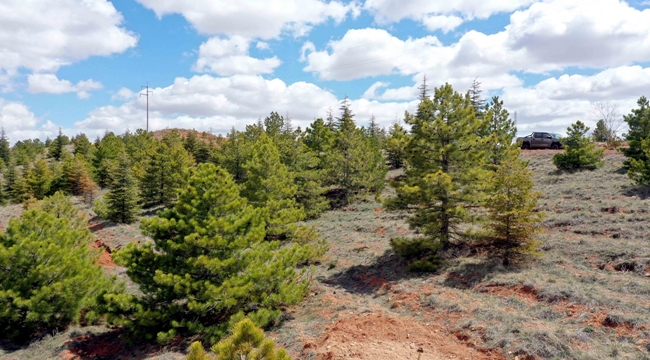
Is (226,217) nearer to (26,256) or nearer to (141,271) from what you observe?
(141,271)

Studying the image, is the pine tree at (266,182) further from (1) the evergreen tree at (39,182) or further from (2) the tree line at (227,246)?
(1) the evergreen tree at (39,182)

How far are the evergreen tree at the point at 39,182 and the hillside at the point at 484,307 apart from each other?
125 feet

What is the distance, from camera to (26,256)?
453 inches

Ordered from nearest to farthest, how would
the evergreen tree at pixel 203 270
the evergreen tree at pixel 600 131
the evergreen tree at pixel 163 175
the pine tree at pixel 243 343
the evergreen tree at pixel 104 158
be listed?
the pine tree at pixel 243 343 < the evergreen tree at pixel 203 270 < the evergreen tree at pixel 163 175 < the evergreen tree at pixel 104 158 < the evergreen tree at pixel 600 131

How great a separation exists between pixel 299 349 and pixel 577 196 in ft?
66.0

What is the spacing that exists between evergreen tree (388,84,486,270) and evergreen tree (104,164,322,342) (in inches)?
226

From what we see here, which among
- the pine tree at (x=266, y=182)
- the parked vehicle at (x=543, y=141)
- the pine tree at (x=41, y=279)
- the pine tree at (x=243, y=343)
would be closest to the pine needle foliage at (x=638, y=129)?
the parked vehicle at (x=543, y=141)

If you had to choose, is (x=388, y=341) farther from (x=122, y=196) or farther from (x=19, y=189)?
(x=19, y=189)

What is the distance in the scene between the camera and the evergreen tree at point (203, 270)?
10.2 m

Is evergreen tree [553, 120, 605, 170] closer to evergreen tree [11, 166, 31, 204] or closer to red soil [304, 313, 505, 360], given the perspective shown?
red soil [304, 313, 505, 360]

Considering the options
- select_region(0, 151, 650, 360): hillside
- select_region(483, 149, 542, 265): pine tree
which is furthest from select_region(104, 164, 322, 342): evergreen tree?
select_region(483, 149, 542, 265): pine tree

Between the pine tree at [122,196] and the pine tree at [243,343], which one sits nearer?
the pine tree at [243,343]

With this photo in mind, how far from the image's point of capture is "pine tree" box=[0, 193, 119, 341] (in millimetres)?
11281

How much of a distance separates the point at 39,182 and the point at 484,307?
159ft
